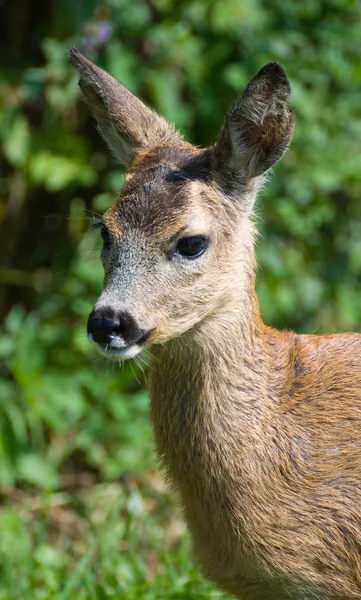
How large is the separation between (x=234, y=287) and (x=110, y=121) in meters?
0.97

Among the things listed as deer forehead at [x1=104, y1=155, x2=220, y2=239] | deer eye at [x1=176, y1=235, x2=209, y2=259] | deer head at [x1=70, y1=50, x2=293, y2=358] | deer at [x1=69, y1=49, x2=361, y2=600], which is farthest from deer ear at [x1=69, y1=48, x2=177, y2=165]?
deer eye at [x1=176, y1=235, x2=209, y2=259]

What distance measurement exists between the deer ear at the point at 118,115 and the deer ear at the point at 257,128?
19.6 inches

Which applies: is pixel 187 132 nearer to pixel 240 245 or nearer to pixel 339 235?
pixel 339 235

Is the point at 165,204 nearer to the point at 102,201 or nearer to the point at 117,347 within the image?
the point at 117,347

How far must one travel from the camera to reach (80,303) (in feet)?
19.0

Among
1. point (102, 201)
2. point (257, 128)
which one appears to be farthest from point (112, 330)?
point (102, 201)

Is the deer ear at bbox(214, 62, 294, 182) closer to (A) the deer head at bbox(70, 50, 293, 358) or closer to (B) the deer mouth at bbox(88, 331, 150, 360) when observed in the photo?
(A) the deer head at bbox(70, 50, 293, 358)

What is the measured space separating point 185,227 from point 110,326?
51 cm

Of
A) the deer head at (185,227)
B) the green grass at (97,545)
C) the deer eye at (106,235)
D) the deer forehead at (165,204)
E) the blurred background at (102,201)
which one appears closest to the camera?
the deer head at (185,227)

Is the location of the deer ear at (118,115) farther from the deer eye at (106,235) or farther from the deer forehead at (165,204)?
the deer eye at (106,235)

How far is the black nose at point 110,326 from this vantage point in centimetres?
340

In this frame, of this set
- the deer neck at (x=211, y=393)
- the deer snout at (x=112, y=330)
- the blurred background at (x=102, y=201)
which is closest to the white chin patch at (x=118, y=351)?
the deer snout at (x=112, y=330)

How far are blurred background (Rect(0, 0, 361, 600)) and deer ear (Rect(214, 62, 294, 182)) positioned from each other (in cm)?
155

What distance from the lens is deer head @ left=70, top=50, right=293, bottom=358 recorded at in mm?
3556
